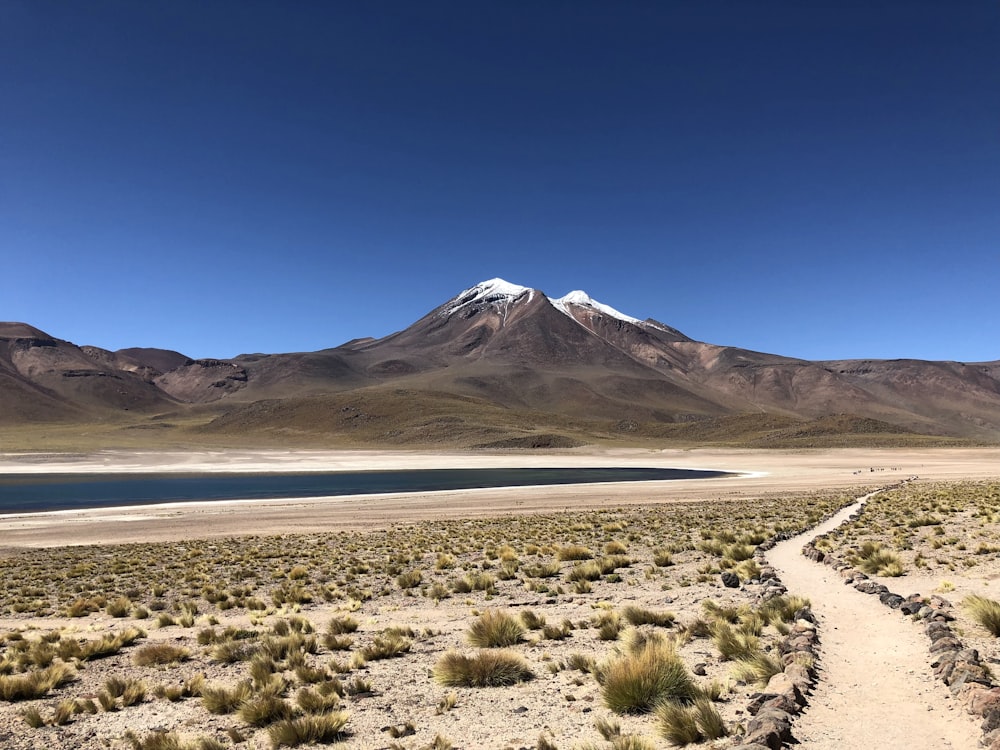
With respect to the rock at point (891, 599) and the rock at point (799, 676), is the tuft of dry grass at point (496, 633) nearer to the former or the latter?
the rock at point (799, 676)

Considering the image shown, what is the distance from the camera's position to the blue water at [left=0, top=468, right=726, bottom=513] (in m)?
46.0

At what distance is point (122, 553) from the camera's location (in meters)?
21.1

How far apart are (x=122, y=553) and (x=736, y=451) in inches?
3731

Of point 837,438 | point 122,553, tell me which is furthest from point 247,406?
point 122,553

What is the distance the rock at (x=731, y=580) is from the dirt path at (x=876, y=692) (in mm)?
2371

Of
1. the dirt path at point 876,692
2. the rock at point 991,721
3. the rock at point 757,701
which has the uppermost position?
the rock at point 991,721

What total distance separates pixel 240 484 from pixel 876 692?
2351 inches

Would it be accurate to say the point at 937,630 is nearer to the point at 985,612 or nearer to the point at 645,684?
the point at 985,612

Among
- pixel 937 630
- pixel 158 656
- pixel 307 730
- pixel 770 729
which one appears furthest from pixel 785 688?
pixel 158 656

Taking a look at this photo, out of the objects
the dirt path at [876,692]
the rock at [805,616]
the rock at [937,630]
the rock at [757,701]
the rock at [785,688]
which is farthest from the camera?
the rock at [805,616]

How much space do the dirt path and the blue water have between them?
139ft

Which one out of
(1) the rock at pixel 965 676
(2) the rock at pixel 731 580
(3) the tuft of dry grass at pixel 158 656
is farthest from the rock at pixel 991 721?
(3) the tuft of dry grass at pixel 158 656

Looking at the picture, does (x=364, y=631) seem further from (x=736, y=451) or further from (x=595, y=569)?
(x=736, y=451)

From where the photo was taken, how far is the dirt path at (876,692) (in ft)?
17.7
